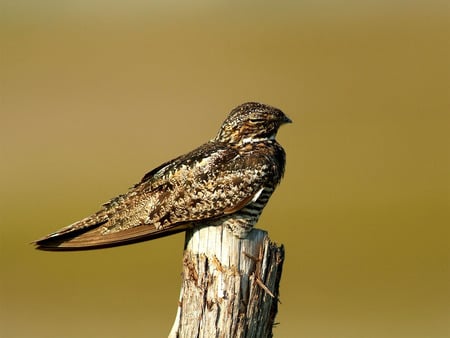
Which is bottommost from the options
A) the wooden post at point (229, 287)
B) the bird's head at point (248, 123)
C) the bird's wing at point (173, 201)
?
the wooden post at point (229, 287)

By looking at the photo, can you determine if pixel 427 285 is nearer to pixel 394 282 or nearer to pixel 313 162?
pixel 394 282

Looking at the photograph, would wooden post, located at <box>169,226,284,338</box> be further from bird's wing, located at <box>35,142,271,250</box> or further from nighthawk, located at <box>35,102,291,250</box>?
bird's wing, located at <box>35,142,271,250</box>

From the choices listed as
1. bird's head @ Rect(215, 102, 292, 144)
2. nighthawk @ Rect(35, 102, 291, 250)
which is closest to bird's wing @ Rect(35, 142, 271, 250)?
nighthawk @ Rect(35, 102, 291, 250)

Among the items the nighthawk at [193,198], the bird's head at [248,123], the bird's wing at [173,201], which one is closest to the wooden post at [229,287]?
the nighthawk at [193,198]

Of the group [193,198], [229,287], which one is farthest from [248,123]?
[229,287]

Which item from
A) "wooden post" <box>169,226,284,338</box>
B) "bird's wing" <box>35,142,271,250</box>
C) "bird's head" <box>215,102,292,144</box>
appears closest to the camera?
"wooden post" <box>169,226,284,338</box>

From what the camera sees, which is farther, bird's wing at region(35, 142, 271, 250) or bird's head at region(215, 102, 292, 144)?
bird's head at region(215, 102, 292, 144)

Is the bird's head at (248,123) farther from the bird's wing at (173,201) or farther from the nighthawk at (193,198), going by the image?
the bird's wing at (173,201)
